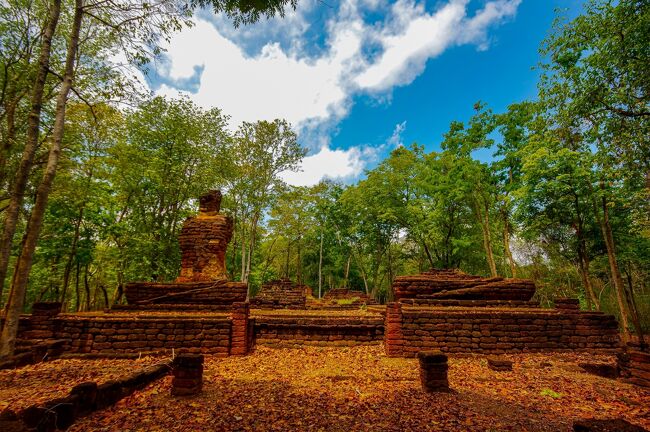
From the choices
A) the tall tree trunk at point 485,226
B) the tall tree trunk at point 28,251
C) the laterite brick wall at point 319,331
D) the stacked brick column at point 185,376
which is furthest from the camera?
the tall tree trunk at point 485,226

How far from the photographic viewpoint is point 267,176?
20109mm

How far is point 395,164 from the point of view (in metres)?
22.7

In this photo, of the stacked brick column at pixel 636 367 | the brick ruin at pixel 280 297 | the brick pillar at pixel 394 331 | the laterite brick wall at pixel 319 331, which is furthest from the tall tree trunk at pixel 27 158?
the stacked brick column at pixel 636 367

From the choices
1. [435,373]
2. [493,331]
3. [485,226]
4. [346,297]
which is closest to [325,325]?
[435,373]

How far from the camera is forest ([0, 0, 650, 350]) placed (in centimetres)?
645

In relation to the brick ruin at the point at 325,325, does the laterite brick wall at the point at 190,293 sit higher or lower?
higher

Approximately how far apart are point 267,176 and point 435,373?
679 inches

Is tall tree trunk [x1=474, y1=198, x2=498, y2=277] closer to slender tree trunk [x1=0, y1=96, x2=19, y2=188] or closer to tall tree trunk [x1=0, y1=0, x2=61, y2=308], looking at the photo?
tall tree trunk [x1=0, y1=0, x2=61, y2=308]

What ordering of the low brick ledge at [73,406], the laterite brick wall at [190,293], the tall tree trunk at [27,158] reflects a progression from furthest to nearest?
the laterite brick wall at [190,293], the tall tree trunk at [27,158], the low brick ledge at [73,406]

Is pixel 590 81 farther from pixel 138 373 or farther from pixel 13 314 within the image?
pixel 13 314

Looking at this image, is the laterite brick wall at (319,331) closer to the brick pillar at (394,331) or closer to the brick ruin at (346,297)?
the brick pillar at (394,331)

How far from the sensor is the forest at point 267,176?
6445 mm

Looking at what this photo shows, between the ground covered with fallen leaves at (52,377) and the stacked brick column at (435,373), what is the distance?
5387 millimetres

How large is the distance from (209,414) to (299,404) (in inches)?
50.0
